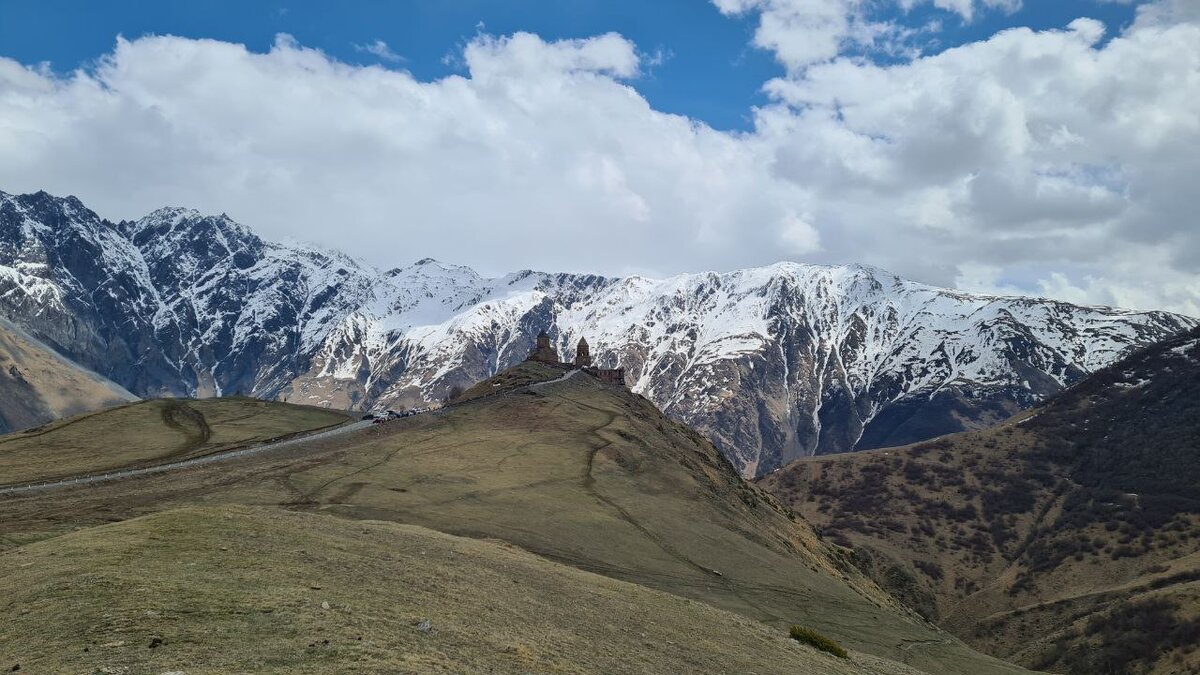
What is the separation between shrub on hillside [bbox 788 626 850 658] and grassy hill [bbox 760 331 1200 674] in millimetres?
68477

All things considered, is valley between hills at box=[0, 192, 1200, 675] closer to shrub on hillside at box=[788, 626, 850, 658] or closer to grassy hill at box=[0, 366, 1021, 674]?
shrub on hillside at box=[788, 626, 850, 658]

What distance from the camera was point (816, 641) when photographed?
130 ft

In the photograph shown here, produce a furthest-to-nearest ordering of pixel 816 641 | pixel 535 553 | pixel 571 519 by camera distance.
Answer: pixel 571 519, pixel 535 553, pixel 816 641

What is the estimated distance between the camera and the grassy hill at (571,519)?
107ft

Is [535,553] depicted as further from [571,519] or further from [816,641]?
[816,641]

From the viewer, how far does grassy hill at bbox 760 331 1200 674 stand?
96.2 m

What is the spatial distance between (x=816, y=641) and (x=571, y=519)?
2776 cm

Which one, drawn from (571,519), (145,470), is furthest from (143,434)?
(571,519)

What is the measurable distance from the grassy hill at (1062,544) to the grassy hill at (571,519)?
102ft

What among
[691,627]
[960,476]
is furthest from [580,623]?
[960,476]

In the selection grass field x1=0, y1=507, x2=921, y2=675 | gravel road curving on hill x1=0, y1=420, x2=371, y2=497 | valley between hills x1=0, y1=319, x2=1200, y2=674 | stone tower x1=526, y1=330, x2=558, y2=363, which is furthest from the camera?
stone tower x1=526, y1=330, x2=558, y2=363

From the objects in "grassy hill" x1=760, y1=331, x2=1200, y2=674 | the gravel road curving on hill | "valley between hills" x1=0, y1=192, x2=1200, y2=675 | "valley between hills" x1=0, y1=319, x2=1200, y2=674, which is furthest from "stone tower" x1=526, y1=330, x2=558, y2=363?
the gravel road curving on hill

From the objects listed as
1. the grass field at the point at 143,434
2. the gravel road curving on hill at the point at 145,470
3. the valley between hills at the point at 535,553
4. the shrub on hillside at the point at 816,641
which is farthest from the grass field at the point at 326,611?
the grass field at the point at 143,434

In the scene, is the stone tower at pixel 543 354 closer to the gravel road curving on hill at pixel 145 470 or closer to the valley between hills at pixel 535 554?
the valley between hills at pixel 535 554
